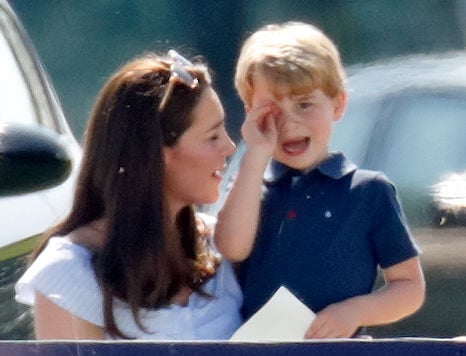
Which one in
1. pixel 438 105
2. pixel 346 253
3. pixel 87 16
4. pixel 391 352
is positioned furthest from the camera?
pixel 87 16

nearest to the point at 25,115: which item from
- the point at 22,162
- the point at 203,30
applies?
the point at 22,162

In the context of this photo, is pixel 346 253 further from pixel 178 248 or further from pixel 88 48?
pixel 88 48

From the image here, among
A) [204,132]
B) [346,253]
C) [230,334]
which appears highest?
[204,132]

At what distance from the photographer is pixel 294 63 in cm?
250

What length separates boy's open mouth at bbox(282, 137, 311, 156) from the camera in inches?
100

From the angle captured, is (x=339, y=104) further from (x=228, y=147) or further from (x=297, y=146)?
(x=228, y=147)

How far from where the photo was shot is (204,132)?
8.50 ft

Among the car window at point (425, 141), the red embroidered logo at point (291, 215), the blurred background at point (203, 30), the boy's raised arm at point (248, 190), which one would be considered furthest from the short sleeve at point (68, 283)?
the car window at point (425, 141)

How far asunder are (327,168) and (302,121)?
0.09 metres

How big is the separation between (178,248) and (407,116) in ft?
1.58

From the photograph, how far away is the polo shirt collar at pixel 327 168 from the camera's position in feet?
8.29

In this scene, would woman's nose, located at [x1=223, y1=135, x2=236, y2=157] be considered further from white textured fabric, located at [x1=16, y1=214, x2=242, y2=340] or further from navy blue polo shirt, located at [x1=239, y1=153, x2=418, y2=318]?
white textured fabric, located at [x1=16, y1=214, x2=242, y2=340]

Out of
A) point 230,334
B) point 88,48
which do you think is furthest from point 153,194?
point 88,48

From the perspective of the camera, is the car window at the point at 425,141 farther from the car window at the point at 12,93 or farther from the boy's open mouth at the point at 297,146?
→ the car window at the point at 12,93
